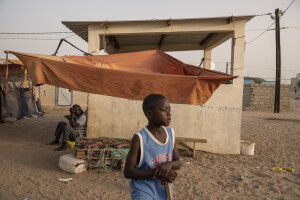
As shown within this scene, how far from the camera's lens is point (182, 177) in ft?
15.4

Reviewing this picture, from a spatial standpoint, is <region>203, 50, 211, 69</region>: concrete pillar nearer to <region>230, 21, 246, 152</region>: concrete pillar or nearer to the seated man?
<region>230, 21, 246, 152</region>: concrete pillar

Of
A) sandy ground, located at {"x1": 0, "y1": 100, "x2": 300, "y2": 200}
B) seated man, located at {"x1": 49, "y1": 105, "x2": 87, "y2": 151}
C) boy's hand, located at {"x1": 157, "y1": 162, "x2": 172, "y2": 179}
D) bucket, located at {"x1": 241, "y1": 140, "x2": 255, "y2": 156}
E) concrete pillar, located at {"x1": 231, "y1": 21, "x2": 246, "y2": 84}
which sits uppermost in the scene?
concrete pillar, located at {"x1": 231, "y1": 21, "x2": 246, "y2": 84}

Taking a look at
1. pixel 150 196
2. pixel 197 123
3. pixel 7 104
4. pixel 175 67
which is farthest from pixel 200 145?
pixel 7 104

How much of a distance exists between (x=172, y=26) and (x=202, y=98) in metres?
3.28

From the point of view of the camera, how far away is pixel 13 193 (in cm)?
365

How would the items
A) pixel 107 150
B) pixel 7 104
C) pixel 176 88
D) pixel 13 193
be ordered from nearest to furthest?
1. pixel 13 193
2. pixel 176 88
3. pixel 107 150
4. pixel 7 104

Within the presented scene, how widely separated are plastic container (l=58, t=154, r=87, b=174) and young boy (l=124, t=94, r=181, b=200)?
332 cm

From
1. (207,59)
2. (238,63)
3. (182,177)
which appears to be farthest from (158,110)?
(207,59)

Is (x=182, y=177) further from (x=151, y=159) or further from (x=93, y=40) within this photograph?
(x=93, y=40)

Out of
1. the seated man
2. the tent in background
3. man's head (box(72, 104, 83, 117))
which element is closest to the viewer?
the seated man

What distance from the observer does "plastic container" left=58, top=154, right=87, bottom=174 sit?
4584mm

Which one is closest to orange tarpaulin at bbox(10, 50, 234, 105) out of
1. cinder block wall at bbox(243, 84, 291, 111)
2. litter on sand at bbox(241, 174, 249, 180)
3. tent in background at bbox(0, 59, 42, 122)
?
litter on sand at bbox(241, 174, 249, 180)

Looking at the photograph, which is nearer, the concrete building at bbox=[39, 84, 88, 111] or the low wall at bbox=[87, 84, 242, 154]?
the low wall at bbox=[87, 84, 242, 154]

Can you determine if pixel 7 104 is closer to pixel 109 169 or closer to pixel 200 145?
pixel 109 169
